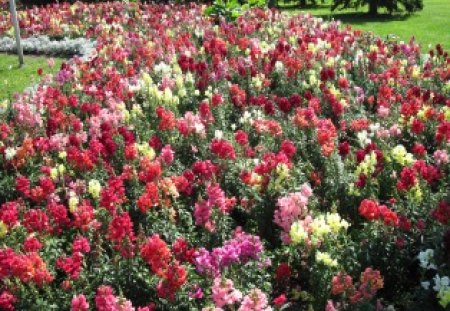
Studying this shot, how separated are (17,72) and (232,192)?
741cm

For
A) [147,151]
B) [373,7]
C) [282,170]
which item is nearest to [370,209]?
[282,170]

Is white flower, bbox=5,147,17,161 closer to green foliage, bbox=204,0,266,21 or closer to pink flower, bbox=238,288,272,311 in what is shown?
pink flower, bbox=238,288,272,311

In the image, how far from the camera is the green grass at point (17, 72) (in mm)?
9992

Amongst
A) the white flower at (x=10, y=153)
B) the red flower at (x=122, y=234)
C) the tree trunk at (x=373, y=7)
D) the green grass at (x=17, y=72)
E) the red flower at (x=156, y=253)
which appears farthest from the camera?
the tree trunk at (x=373, y=7)

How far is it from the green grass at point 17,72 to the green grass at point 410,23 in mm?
6236

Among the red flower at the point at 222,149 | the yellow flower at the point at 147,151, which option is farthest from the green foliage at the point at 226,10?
the red flower at the point at 222,149

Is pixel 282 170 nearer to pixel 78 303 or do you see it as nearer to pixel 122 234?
pixel 122 234

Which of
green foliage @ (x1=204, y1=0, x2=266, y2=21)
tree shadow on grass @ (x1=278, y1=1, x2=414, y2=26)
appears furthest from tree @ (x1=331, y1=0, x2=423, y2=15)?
green foliage @ (x1=204, y1=0, x2=266, y2=21)

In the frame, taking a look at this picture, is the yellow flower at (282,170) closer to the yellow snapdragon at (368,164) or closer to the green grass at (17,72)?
the yellow snapdragon at (368,164)

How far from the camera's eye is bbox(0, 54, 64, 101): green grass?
9.99 meters

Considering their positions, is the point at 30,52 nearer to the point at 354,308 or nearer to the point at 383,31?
the point at 383,31

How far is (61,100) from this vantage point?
6.91 meters

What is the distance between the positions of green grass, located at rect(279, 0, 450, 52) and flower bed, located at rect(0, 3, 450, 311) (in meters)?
6.16

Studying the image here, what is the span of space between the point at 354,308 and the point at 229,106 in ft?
12.8
